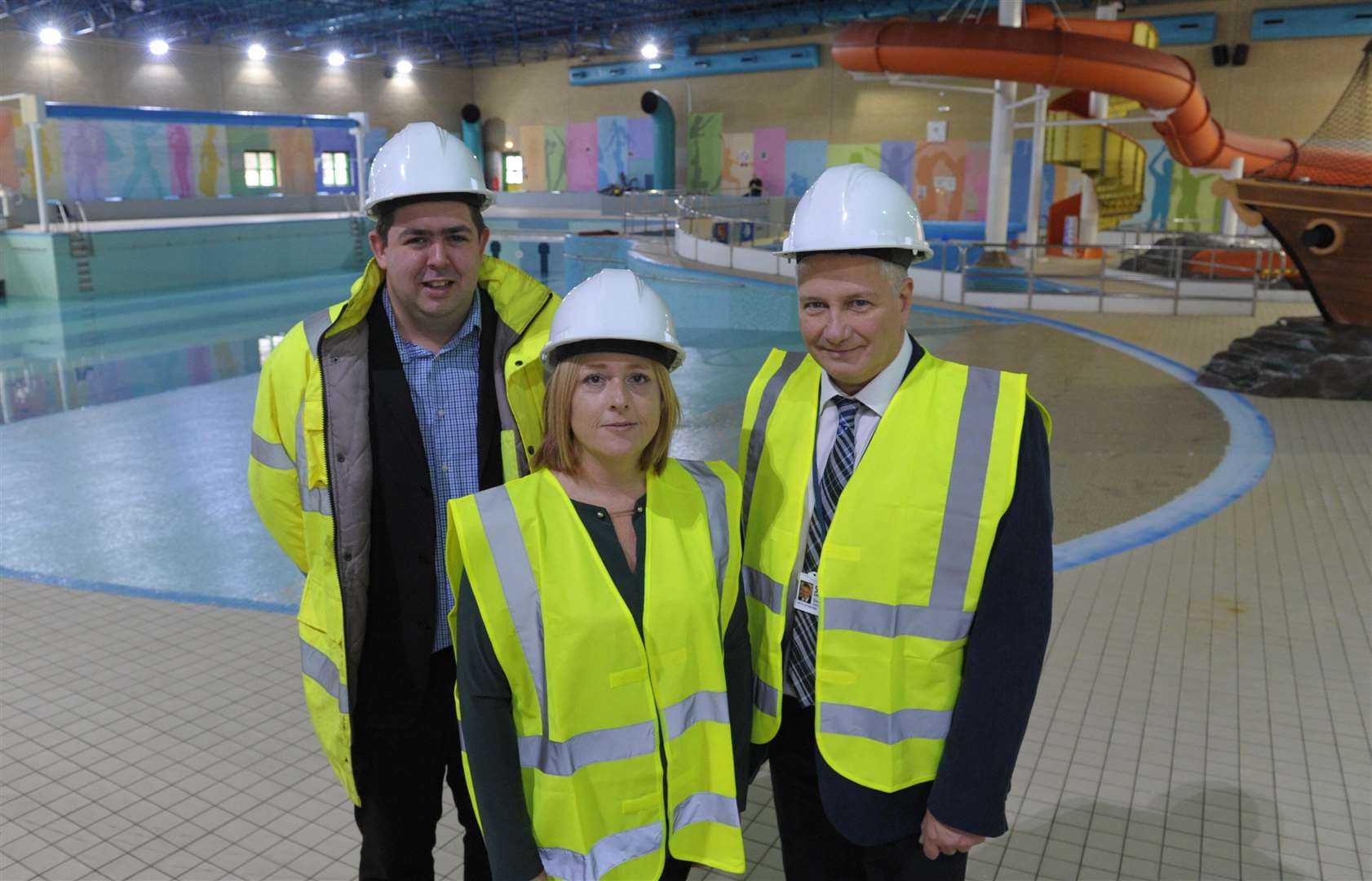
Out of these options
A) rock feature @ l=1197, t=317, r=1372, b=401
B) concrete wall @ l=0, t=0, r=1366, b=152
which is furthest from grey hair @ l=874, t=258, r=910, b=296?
concrete wall @ l=0, t=0, r=1366, b=152

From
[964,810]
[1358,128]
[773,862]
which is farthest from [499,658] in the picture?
[1358,128]

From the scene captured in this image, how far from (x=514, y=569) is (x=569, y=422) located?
0.79 ft

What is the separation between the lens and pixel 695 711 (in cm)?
167

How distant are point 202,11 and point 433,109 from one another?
8.34 m

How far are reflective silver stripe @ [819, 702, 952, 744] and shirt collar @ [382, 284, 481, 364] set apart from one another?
39.0 inches

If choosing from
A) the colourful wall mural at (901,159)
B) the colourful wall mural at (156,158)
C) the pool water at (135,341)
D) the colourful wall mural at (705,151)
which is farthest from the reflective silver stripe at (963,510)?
the colourful wall mural at (705,151)

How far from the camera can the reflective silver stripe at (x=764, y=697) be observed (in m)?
1.78

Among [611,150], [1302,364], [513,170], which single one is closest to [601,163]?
[611,150]

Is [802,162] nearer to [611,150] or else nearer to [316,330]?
[611,150]

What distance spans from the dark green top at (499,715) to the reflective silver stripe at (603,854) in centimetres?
2

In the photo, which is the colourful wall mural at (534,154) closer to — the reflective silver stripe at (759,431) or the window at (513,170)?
the window at (513,170)

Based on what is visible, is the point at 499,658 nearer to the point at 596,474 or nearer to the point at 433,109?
the point at 596,474

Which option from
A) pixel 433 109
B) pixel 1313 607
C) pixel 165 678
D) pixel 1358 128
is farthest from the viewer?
pixel 433 109

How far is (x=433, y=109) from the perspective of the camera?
32.4m
